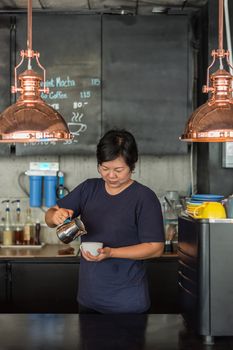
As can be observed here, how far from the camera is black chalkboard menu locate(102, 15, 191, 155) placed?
4164 mm

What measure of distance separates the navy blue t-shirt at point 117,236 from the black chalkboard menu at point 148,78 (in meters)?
1.48

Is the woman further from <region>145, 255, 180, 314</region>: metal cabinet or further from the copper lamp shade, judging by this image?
<region>145, 255, 180, 314</region>: metal cabinet

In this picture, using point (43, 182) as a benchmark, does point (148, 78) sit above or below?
above

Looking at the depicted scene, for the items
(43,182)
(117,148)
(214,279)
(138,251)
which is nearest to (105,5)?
(43,182)

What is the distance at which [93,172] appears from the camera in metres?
4.53

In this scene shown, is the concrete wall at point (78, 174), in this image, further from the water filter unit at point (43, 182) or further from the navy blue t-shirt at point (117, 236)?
the navy blue t-shirt at point (117, 236)

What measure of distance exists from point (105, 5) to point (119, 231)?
2247 mm

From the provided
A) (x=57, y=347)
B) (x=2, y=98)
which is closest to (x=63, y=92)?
(x=2, y=98)

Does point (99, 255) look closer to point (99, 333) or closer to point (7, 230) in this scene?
point (99, 333)

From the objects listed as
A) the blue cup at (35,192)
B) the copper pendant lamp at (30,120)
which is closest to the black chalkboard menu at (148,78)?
the blue cup at (35,192)

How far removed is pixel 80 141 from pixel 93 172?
16.2 inches

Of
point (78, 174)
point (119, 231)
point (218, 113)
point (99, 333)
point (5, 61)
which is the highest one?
point (5, 61)

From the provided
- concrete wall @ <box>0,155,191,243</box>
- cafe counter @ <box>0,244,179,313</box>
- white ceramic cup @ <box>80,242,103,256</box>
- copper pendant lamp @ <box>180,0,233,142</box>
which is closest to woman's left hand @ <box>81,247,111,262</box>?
white ceramic cup @ <box>80,242,103,256</box>

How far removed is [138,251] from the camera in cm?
252
